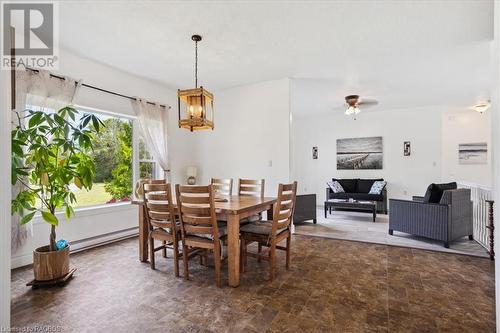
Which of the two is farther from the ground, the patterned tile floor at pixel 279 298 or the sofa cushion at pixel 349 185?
the sofa cushion at pixel 349 185

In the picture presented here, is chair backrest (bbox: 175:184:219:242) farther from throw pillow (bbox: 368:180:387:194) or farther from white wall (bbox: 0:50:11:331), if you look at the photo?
throw pillow (bbox: 368:180:387:194)

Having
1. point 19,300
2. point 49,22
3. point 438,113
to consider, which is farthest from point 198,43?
point 438,113

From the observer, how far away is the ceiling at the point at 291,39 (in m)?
2.43

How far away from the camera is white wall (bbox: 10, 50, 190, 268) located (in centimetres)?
306

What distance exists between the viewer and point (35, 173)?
226 centimetres

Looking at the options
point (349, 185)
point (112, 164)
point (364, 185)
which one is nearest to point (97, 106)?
point (112, 164)

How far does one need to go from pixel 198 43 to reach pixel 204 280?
2.76m

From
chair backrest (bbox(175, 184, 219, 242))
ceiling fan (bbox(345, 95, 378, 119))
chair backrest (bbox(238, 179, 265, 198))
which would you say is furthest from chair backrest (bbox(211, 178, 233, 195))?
ceiling fan (bbox(345, 95, 378, 119))

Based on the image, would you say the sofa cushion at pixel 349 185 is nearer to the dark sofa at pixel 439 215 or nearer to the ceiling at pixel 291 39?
the dark sofa at pixel 439 215

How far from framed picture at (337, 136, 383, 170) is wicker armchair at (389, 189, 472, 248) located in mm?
3151

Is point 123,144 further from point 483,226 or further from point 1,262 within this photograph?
point 483,226

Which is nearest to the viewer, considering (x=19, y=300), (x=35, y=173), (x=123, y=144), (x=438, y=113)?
(x=19, y=300)

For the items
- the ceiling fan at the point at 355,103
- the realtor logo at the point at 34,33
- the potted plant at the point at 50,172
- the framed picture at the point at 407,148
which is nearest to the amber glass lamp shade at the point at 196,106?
the potted plant at the point at 50,172

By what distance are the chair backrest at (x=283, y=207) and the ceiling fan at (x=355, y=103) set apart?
3.47m
